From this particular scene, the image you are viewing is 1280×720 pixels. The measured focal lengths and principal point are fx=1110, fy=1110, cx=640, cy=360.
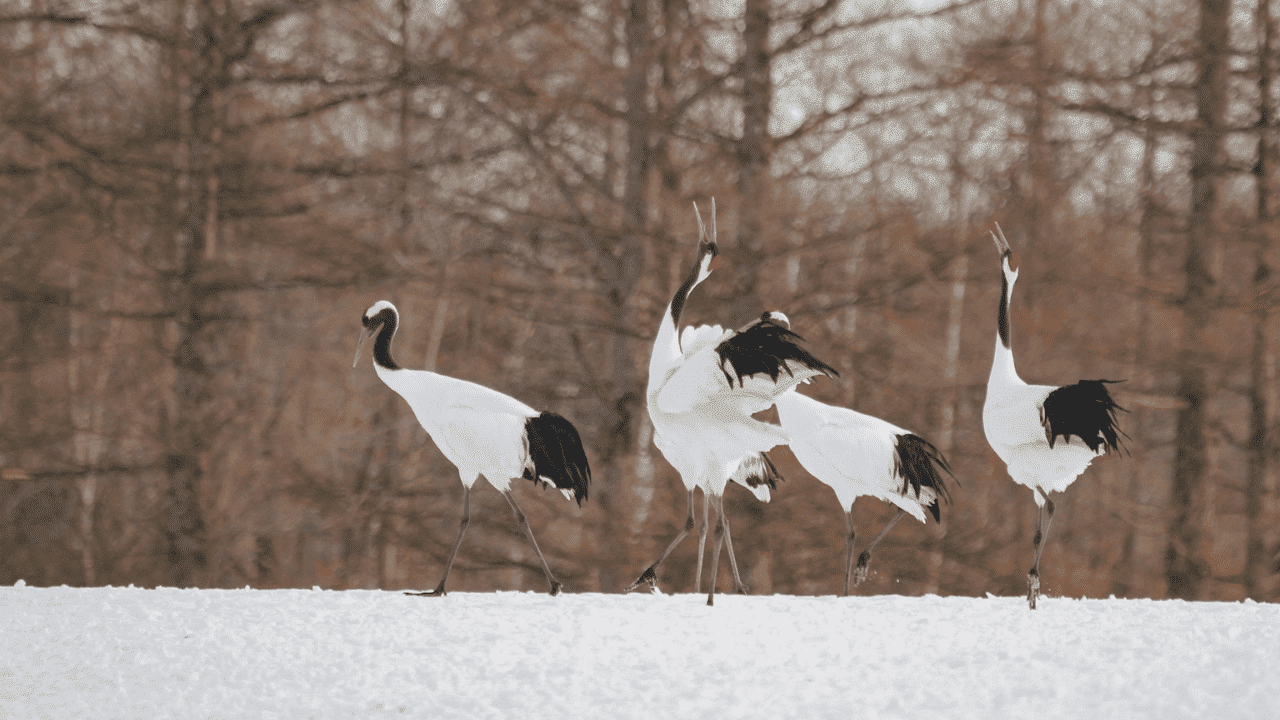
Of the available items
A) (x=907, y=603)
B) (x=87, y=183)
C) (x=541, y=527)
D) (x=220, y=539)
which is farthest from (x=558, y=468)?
(x=87, y=183)

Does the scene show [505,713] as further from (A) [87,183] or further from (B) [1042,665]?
(A) [87,183]

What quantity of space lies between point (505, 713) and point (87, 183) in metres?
8.60

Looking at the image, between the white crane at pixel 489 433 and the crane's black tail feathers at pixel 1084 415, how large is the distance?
2810mm

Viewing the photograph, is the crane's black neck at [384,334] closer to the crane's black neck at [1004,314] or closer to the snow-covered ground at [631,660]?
the snow-covered ground at [631,660]

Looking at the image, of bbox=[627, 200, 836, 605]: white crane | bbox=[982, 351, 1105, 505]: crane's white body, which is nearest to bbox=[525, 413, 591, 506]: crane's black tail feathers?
bbox=[627, 200, 836, 605]: white crane

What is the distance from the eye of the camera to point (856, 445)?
6.86m

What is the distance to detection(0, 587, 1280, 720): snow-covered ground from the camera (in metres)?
4.26

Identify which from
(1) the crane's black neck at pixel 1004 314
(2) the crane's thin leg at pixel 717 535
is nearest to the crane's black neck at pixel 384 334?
(2) the crane's thin leg at pixel 717 535

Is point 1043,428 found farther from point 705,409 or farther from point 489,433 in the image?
point 489,433

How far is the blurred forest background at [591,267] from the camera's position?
10398 mm

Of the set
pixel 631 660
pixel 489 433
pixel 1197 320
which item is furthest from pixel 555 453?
pixel 1197 320

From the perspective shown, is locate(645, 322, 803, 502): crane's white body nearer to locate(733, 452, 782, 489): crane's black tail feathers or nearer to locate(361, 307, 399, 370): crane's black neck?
locate(733, 452, 782, 489): crane's black tail feathers

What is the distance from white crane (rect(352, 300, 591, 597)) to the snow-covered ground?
76cm

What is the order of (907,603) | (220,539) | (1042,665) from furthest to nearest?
(220,539), (907,603), (1042,665)
